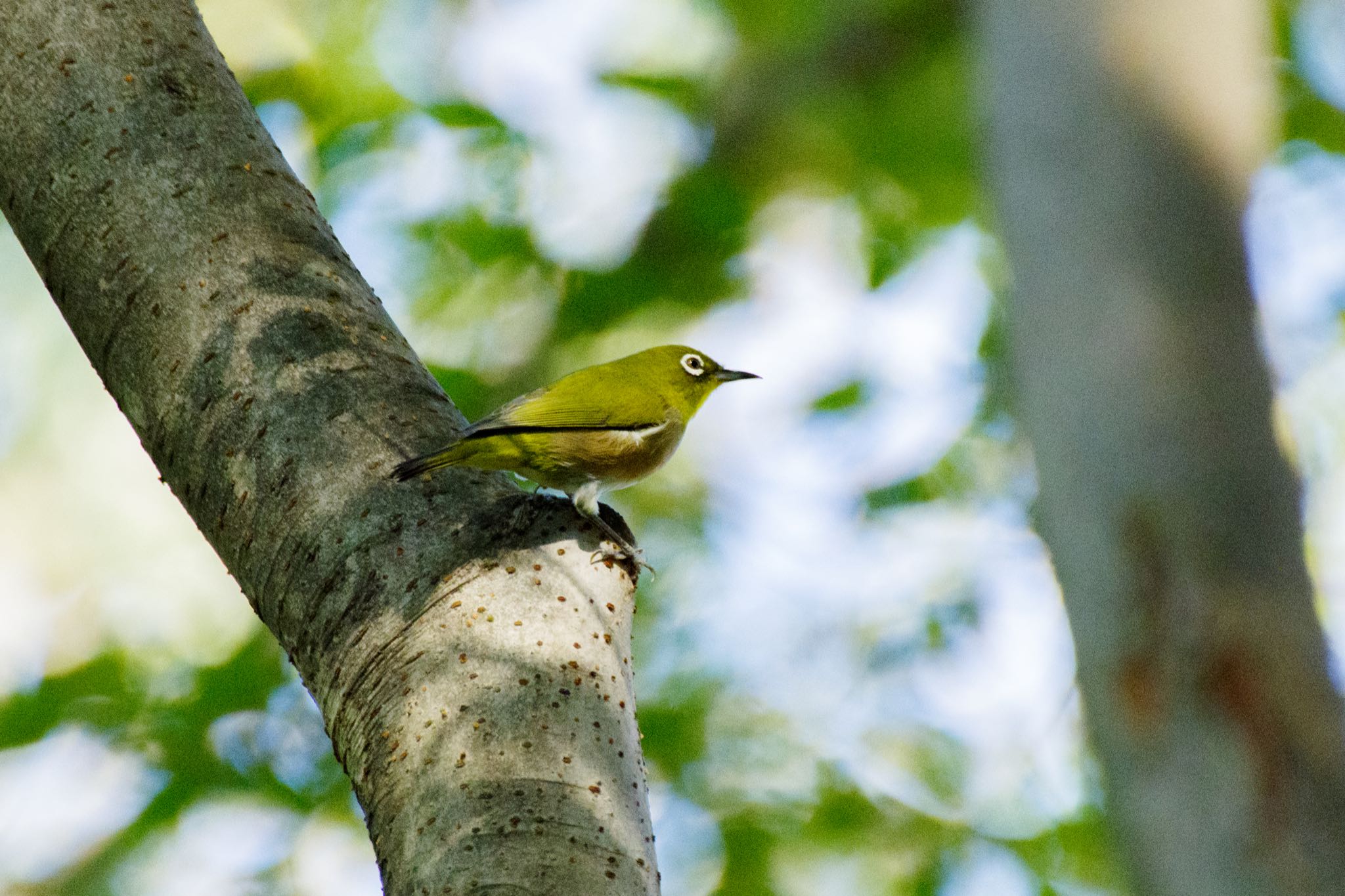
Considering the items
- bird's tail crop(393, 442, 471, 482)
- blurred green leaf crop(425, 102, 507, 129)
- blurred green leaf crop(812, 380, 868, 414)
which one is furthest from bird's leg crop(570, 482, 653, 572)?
blurred green leaf crop(812, 380, 868, 414)

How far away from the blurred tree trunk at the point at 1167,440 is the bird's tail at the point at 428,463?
1.66 meters

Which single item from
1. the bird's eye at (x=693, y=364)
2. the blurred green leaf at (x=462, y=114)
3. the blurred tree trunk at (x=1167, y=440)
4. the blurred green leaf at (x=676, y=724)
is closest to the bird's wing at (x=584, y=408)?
the bird's eye at (x=693, y=364)

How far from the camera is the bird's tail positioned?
2910mm

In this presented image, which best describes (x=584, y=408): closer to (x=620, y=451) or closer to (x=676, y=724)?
(x=620, y=451)

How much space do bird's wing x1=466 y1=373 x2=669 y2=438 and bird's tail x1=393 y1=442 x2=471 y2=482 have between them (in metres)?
1.24

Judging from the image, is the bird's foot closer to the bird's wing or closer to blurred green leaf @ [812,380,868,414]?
the bird's wing

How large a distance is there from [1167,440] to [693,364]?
198 inches

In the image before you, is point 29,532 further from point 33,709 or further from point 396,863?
point 396,863

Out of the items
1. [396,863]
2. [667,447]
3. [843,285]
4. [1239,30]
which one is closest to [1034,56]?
[1239,30]

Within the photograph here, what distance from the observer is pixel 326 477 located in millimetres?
2857

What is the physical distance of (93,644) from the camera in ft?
23.1

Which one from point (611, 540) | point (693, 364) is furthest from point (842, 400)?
point (611, 540)

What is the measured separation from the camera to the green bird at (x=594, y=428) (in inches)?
181

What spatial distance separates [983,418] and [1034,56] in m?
6.31
